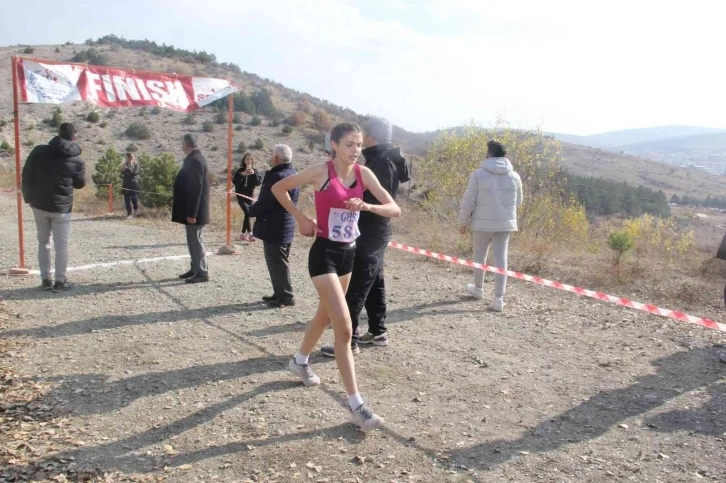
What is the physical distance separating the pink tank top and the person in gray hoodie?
10.7ft

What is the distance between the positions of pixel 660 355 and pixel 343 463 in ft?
12.5

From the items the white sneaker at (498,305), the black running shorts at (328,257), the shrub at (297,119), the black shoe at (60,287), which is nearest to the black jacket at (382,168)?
the black running shorts at (328,257)

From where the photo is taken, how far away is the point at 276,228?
258 inches

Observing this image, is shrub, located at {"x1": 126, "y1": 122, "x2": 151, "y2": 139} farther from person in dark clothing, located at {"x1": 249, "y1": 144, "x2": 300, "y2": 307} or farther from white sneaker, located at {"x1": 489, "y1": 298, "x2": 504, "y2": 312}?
white sneaker, located at {"x1": 489, "y1": 298, "x2": 504, "y2": 312}

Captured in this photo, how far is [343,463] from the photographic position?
352cm

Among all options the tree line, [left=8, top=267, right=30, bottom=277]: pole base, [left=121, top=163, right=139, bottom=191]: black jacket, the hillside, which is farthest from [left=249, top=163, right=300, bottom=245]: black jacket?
the tree line

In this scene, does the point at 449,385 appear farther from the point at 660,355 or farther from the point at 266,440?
the point at 660,355

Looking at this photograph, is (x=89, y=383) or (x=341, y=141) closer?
(x=341, y=141)

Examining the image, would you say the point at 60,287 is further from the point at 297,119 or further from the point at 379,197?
the point at 297,119

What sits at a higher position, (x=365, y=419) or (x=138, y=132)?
(x=138, y=132)

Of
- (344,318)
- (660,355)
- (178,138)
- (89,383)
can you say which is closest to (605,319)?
(660,355)

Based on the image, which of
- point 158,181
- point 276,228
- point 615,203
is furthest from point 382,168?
point 615,203

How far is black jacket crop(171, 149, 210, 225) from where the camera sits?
7.39 metres

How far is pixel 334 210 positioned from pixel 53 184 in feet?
14.9
